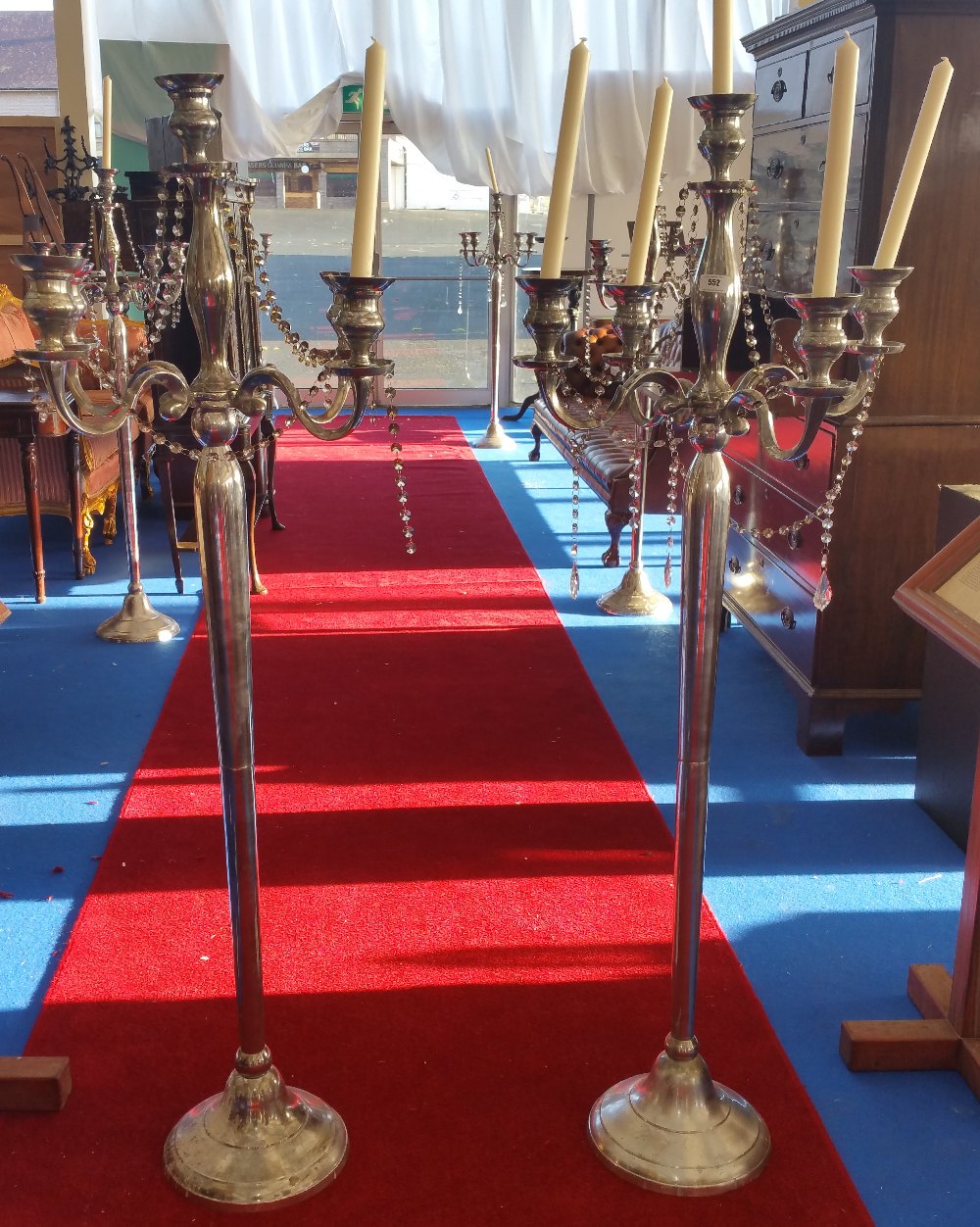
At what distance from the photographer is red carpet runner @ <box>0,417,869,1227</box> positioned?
1747 millimetres

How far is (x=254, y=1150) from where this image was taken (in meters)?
1.74

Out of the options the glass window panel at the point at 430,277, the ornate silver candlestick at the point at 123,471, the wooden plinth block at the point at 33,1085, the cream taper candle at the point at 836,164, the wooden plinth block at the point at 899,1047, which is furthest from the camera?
the glass window panel at the point at 430,277

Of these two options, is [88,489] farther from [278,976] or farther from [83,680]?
[278,976]

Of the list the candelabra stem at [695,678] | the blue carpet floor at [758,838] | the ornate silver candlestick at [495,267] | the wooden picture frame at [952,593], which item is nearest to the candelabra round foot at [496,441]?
the ornate silver candlestick at [495,267]

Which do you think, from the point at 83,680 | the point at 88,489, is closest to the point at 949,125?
the point at 83,680

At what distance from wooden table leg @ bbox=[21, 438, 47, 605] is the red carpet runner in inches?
36.6

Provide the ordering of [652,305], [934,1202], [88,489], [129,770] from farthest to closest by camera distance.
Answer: [88,489] < [129,770] < [934,1202] < [652,305]

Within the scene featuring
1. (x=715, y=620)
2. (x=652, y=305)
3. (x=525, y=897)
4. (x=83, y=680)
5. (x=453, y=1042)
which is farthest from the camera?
(x=83, y=680)

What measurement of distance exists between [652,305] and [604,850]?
152cm

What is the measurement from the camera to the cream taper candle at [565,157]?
3.82 feet

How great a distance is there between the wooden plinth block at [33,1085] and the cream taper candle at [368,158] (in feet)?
4.27

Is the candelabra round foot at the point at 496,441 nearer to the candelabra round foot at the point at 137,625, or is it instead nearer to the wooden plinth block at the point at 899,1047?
the candelabra round foot at the point at 137,625

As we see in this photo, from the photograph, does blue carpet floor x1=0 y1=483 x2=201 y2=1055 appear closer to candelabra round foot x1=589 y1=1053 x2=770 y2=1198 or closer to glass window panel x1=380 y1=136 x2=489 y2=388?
candelabra round foot x1=589 y1=1053 x2=770 y2=1198

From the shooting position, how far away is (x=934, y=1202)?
1.72m
